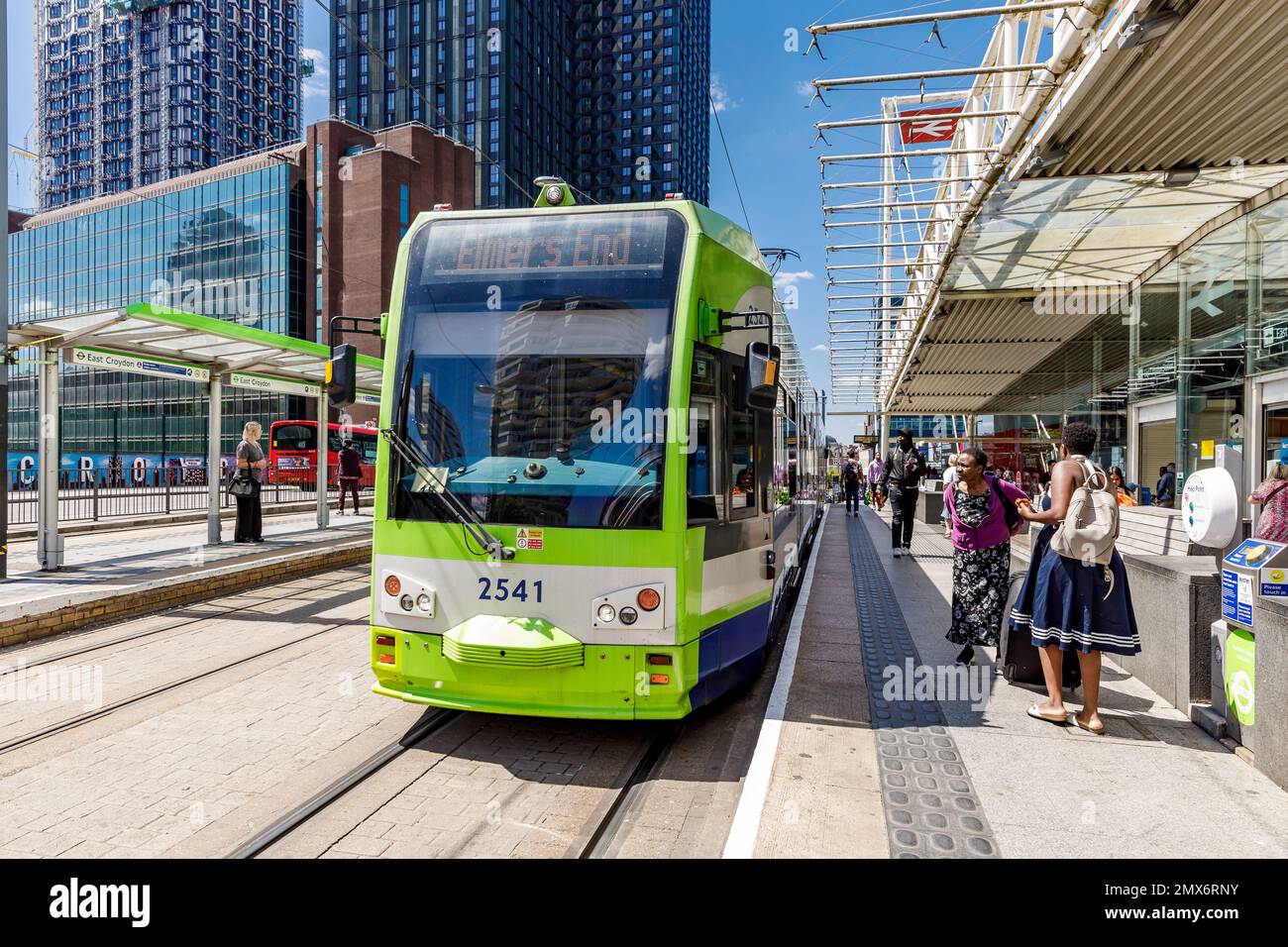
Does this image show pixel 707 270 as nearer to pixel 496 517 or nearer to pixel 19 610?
pixel 496 517

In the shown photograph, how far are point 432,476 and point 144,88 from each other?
→ 129009mm

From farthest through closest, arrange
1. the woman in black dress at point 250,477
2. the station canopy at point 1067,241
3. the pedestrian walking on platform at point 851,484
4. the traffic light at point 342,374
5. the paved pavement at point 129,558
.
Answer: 1. the pedestrian walking on platform at point 851,484
2. the woman in black dress at point 250,477
3. the station canopy at point 1067,241
4. the paved pavement at point 129,558
5. the traffic light at point 342,374

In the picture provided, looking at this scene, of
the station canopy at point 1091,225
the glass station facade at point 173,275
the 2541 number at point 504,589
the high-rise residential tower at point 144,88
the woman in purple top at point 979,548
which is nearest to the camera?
the 2541 number at point 504,589

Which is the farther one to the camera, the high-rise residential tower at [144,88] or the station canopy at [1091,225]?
the high-rise residential tower at [144,88]

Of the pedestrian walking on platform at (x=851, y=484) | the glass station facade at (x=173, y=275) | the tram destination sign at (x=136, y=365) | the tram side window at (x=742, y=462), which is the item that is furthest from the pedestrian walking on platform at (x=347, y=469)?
the glass station facade at (x=173, y=275)

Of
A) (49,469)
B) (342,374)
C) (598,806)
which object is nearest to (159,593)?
(49,469)

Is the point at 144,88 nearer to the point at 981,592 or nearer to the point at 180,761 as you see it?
the point at 180,761

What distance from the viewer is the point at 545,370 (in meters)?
4.43

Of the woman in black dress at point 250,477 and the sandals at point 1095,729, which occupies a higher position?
the woman in black dress at point 250,477

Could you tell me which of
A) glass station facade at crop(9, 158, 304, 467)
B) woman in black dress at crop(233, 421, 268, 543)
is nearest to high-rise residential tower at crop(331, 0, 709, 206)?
glass station facade at crop(9, 158, 304, 467)

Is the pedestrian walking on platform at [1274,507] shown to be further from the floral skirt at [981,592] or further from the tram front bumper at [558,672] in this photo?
the tram front bumper at [558,672]

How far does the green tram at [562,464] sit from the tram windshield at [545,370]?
1 cm

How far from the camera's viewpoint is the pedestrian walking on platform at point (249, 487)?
488 inches
